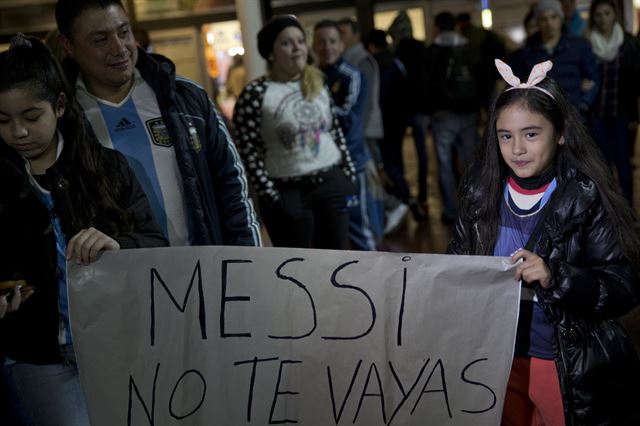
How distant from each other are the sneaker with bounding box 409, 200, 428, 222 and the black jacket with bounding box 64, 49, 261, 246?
5785mm

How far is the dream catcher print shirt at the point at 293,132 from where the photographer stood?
5.13 metres

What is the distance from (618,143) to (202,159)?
5842 mm

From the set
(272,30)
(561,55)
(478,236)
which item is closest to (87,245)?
(478,236)

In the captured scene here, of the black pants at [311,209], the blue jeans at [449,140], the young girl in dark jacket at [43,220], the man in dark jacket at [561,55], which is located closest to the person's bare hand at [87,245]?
the young girl in dark jacket at [43,220]

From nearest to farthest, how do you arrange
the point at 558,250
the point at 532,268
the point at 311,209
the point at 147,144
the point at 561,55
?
1. the point at 532,268
2. the point at 558,250
3. the point at 147,144
4. the point at 311,209
5. the point at 561,55

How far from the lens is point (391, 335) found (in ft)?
8.78

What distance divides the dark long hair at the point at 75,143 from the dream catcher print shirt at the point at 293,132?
2308 millimetres

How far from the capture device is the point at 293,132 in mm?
5168

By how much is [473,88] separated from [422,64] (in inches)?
30.0

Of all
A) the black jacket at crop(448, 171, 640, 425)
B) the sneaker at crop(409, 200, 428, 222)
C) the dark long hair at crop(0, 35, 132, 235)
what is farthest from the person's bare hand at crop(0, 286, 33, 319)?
the sneaker at crop(409, 200, 428, 222)

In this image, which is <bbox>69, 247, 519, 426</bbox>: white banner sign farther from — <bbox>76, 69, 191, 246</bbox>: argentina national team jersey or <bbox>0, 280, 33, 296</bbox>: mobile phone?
<bbox>76, 69, 191, 246</bbox>: argentina national team jersey

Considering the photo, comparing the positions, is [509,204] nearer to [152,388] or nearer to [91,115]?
[152,388]

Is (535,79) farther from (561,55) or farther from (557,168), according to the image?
(561,55)

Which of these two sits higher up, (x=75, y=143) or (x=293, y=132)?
(x=75, y=143)
